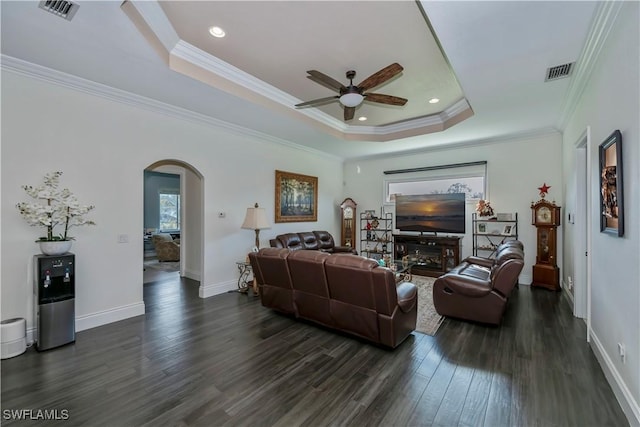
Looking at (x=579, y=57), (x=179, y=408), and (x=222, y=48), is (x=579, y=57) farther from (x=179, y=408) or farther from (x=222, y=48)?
(x=179, y=408)

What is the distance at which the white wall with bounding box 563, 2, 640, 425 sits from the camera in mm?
1940

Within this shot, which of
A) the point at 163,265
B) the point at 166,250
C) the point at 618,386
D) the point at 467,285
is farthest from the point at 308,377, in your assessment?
the point at 166,250

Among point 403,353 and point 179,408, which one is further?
point 403,353

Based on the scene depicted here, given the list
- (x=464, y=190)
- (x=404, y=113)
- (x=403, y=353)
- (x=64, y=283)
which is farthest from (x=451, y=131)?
(x=64, y=283)

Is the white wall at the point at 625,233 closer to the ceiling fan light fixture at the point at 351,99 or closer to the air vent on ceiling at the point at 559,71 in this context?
the air vent on ceiling at the point at 559,71

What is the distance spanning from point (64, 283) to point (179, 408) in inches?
85.2

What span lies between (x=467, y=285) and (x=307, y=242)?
3.68 meters

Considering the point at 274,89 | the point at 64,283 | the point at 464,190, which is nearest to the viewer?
the point at 64,283

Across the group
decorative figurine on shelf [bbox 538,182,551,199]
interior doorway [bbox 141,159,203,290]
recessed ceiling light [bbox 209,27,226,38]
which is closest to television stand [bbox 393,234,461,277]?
decorative figurine on shelf [bbox 538,182,551,199]

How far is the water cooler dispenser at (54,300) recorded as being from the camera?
118 inches

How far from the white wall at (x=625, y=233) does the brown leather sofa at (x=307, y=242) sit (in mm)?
4513

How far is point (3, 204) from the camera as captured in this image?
3.05 meters

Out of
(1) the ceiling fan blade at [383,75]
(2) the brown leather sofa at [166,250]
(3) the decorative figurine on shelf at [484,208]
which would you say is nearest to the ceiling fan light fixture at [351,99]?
(1) the ceiling fan blade at [383,75]

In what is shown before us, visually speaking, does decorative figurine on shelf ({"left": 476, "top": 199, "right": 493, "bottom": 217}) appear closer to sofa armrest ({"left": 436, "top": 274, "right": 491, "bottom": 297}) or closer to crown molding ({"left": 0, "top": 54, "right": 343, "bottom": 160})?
sofa armrest ({"left": 436, "top": 274, "right": 491, "bottom": 297})
